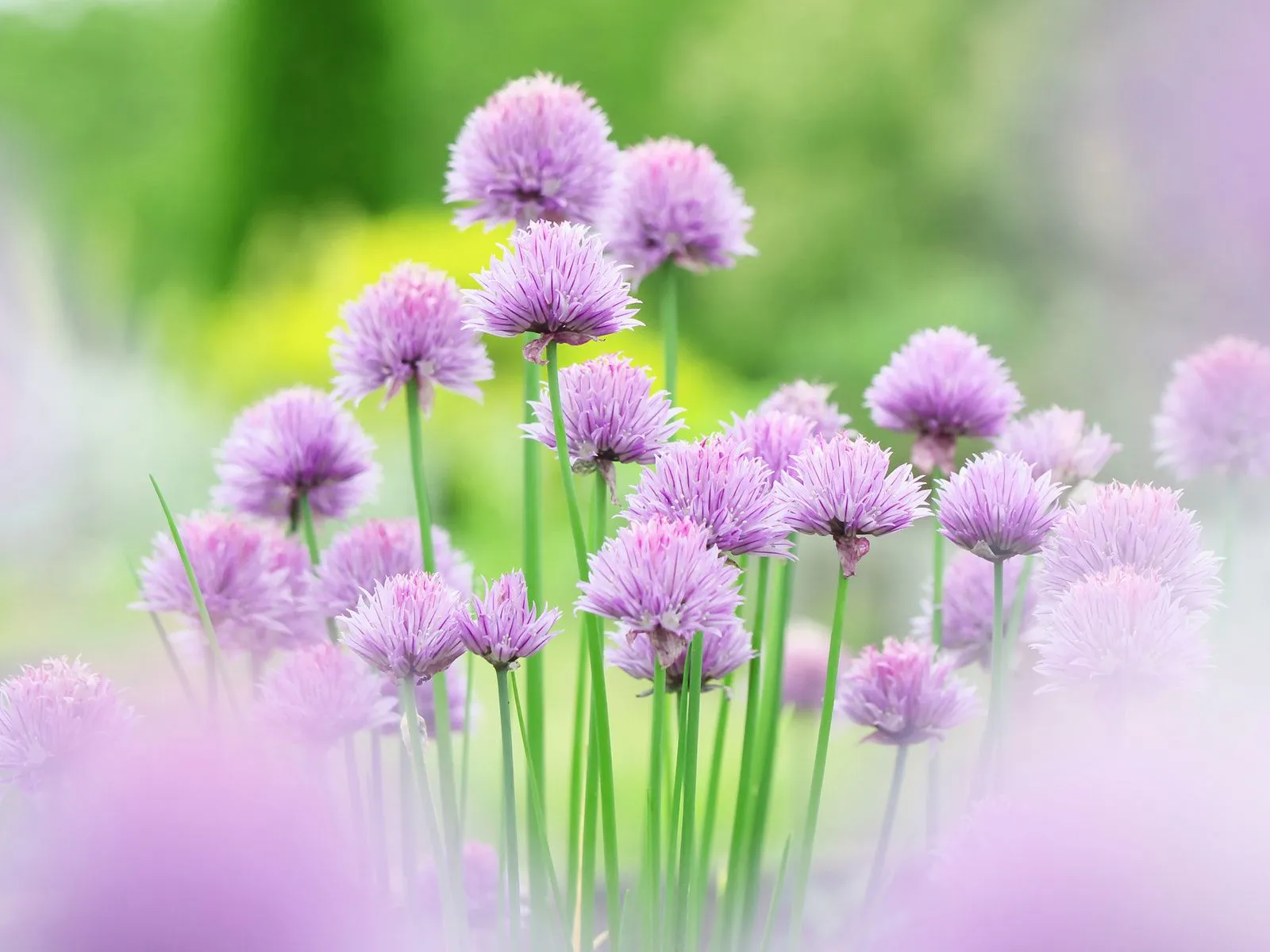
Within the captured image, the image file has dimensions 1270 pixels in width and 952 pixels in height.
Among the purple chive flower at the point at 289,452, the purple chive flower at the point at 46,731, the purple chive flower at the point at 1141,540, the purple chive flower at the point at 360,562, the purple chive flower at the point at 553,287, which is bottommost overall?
the purple chive flower at the point at 46,731

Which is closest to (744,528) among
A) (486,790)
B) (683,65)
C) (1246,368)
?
(1246,368)

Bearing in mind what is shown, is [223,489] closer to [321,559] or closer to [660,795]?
[321,559]

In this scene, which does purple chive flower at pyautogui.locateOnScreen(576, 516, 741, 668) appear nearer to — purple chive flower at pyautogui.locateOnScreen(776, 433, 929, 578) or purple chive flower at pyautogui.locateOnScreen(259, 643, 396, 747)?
purple chive flower at pyautogui.locateOnScreen(776, 433, 929, 578)

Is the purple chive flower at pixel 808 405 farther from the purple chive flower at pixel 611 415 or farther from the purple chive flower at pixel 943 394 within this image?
the purple chive flower at pixel 611 415

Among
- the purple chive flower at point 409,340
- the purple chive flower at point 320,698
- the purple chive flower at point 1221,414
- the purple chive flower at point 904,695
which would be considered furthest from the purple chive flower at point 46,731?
the purple chive flower at point 1221,414

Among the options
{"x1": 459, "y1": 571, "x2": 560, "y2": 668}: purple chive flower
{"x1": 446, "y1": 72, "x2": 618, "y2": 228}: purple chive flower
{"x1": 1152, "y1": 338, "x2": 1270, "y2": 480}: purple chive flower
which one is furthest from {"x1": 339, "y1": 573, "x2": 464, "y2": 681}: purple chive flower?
{"x1": 1152, "y1": 338, "x2": 1270, "y2": 480}: purple chive flower

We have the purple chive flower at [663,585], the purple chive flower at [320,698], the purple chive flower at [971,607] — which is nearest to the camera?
the purple chive flower at [663,585]
